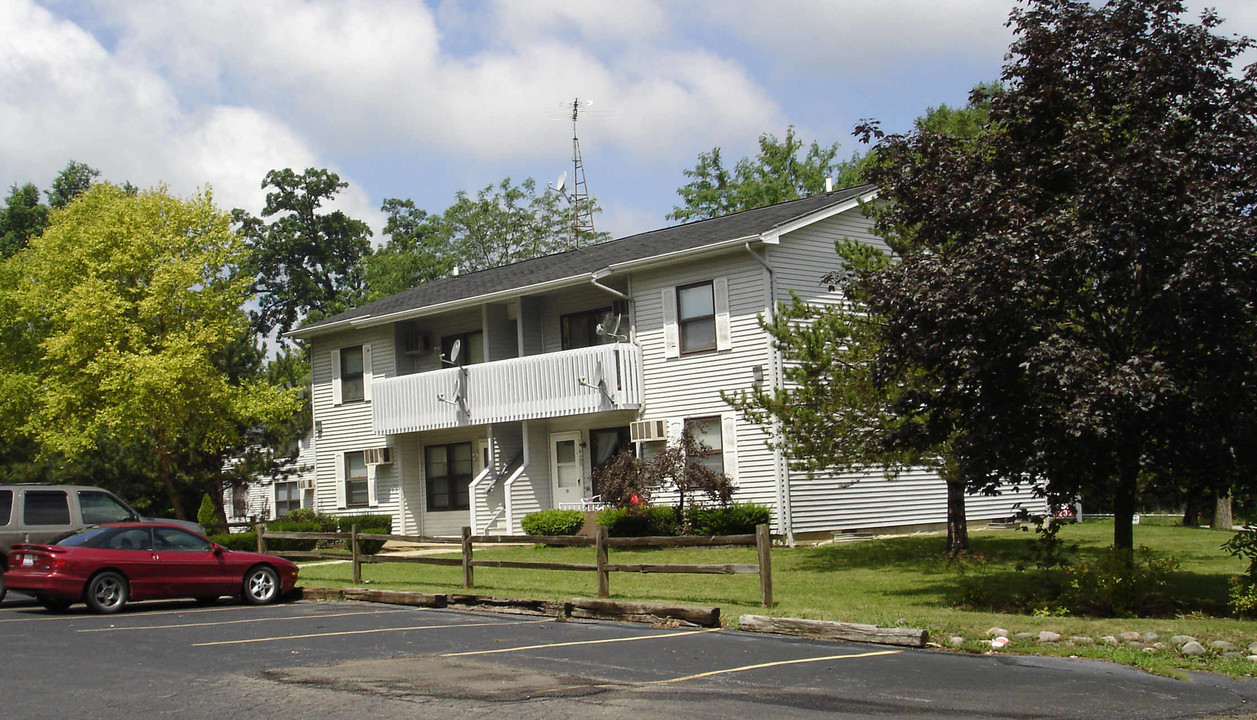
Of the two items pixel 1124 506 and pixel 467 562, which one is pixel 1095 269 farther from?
pixel 467 562

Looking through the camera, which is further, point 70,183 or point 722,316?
point 70,183

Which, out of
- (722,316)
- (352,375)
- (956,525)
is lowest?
(956,525)

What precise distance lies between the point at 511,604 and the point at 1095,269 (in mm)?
8442

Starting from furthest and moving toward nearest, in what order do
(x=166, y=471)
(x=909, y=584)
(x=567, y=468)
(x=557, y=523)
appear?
(x=166, y=471) → (x=567, y=468) → (x=557, y=523) → (x=909, y=584)

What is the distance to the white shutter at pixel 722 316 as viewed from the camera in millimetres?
25000

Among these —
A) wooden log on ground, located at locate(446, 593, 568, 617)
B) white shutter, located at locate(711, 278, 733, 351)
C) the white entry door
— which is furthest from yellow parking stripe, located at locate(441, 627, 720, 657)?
the white entry door

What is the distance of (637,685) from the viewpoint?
9570 millimetres

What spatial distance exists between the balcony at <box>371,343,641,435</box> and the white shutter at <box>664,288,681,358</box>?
81cm

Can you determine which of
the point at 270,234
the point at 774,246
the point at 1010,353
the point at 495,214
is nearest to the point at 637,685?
the point at 1010,353

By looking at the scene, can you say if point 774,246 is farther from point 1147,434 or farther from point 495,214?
point 495,214

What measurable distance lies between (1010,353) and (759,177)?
1632 inches

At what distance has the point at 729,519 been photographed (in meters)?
23.6

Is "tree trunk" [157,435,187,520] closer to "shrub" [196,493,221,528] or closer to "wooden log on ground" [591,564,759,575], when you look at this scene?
"shrub" [196,493,221,528]

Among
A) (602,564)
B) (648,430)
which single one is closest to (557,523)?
(648,430)
